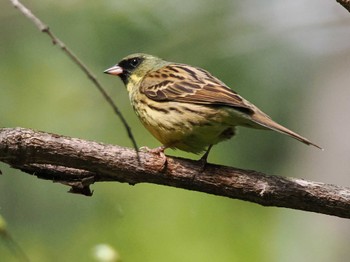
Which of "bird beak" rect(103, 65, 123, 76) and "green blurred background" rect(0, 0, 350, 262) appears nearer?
"bird beak" rect(103, 65, 123, 76)

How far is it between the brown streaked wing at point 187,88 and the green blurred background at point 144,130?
156 cm

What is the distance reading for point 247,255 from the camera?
7.82 metres

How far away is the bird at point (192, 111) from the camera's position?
559 cm

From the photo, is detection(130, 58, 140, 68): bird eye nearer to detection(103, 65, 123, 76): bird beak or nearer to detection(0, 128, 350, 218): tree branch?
detection(103, 65, 123, 76): bird beak

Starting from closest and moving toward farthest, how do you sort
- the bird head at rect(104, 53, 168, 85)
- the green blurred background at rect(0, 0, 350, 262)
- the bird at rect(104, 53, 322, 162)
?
the bird at rect(104, 53, 322, 162), the bird head at rect(104, 53, 168, 85), the green blurred background at rect(0, 0, 350, 262)

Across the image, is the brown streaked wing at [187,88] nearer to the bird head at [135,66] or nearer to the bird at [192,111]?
the bird at [192,111]

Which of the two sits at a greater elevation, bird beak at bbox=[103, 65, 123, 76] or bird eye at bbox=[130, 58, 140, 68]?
bird eye at bbox=[130, 58, 140, 68]

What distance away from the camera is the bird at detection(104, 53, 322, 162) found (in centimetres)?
559

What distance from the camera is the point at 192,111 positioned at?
5.79 meters

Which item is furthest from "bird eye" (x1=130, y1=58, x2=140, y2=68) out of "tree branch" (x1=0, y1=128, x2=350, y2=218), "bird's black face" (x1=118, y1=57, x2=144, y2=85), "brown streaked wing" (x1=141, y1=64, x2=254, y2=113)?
"tree branch" (x1=0, y1=128, x2=350, y2=218)

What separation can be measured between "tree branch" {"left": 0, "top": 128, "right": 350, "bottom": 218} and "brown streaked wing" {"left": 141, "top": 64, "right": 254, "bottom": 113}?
19.8 inches

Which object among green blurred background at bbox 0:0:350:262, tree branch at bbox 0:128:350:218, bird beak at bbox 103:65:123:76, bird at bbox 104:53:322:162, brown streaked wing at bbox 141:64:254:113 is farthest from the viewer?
green blurred background at bbox 0:0:350:262

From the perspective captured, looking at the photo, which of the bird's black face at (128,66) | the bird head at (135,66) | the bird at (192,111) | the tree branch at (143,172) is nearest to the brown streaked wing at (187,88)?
the bird at (192,111)

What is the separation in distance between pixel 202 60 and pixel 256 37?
681mm
